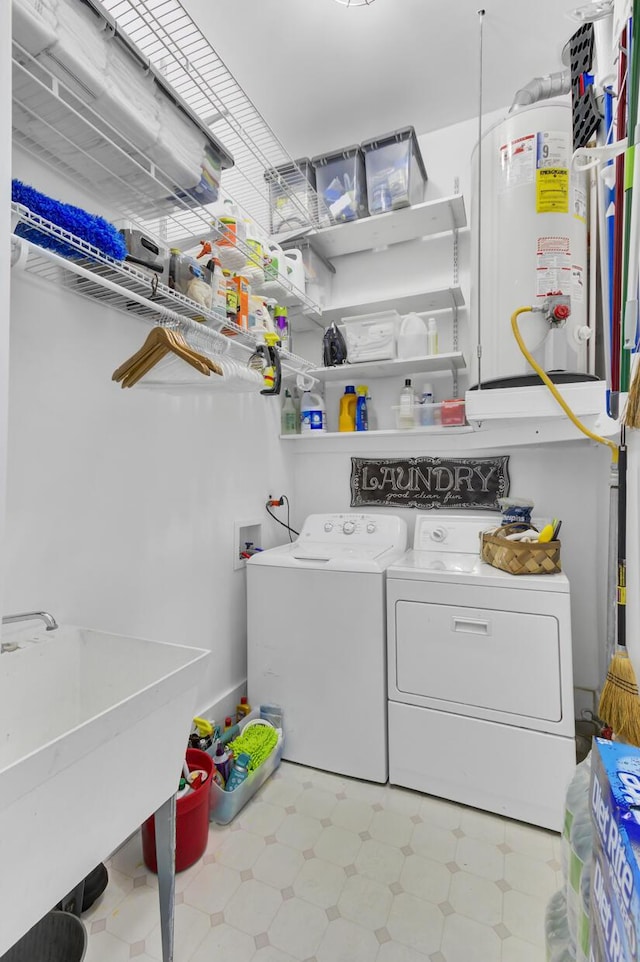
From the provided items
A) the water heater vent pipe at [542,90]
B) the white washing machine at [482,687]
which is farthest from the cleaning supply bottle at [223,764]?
the water heater vent pipe at [542,90]

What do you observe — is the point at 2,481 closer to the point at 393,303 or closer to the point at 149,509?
the point at 149,509

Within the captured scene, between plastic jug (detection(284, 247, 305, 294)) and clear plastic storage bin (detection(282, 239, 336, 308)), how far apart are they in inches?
2.0

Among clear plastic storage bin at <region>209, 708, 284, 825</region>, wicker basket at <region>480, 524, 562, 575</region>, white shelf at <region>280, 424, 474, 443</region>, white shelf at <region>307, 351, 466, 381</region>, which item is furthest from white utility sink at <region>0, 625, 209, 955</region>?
white shelf at <region>307, 351, 466, 381</region>

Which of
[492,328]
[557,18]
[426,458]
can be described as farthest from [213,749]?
[557,18]

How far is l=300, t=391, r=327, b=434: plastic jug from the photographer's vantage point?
2.57 meters

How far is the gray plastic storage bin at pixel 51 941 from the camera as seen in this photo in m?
1.01

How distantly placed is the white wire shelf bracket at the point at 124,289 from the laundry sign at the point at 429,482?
104cm

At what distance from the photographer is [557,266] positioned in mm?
1619

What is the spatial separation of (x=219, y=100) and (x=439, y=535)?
194 cm

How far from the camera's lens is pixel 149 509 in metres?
1.69

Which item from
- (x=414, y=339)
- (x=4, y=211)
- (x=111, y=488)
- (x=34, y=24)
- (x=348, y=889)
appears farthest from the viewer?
(x=414, y=339)

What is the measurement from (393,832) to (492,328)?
1.93 m

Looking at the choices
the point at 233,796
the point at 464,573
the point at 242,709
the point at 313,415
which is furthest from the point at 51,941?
the point at 313,415

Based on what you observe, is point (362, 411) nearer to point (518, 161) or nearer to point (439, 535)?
point (439, 535)
